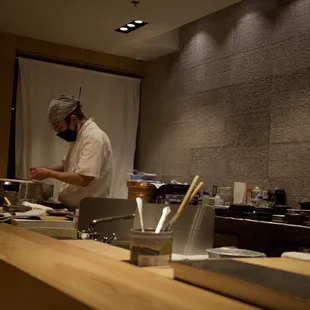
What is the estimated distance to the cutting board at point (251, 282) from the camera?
2.48 ft

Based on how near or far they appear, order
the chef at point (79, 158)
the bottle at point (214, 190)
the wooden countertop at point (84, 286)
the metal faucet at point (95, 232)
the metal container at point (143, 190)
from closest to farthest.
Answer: the wooden countertop at point (84, 286)
the metal faucet at point (95, 232)
the chef at point (79, 158)
the metal container at point (143, 190)
the bottle at point (214, 190)

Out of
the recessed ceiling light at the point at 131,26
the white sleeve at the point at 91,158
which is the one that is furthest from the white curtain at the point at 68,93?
the white sleeve at the point at 91,158

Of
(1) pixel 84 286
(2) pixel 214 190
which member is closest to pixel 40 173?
(2) pixel 214 190

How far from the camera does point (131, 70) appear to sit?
5.57 metres

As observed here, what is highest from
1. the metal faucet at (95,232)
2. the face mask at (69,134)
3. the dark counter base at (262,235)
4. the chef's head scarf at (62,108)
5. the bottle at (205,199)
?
the chef's head scarf at (62,108)

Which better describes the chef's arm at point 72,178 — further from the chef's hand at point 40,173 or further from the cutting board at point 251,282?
the cutting board at point 251,282

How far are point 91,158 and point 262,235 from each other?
120cm

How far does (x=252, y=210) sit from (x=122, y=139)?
234 cm

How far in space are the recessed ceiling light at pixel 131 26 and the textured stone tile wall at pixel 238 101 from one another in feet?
2.32

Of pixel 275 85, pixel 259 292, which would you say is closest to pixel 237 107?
pixel 275 85

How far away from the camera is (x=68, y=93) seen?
17.1 feet

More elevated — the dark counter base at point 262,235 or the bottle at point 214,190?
the bottle at point 214,190

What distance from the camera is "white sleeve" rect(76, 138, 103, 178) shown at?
2.97 metres

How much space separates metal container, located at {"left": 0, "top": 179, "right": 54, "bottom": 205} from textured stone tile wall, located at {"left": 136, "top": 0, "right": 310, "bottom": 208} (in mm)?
1590
